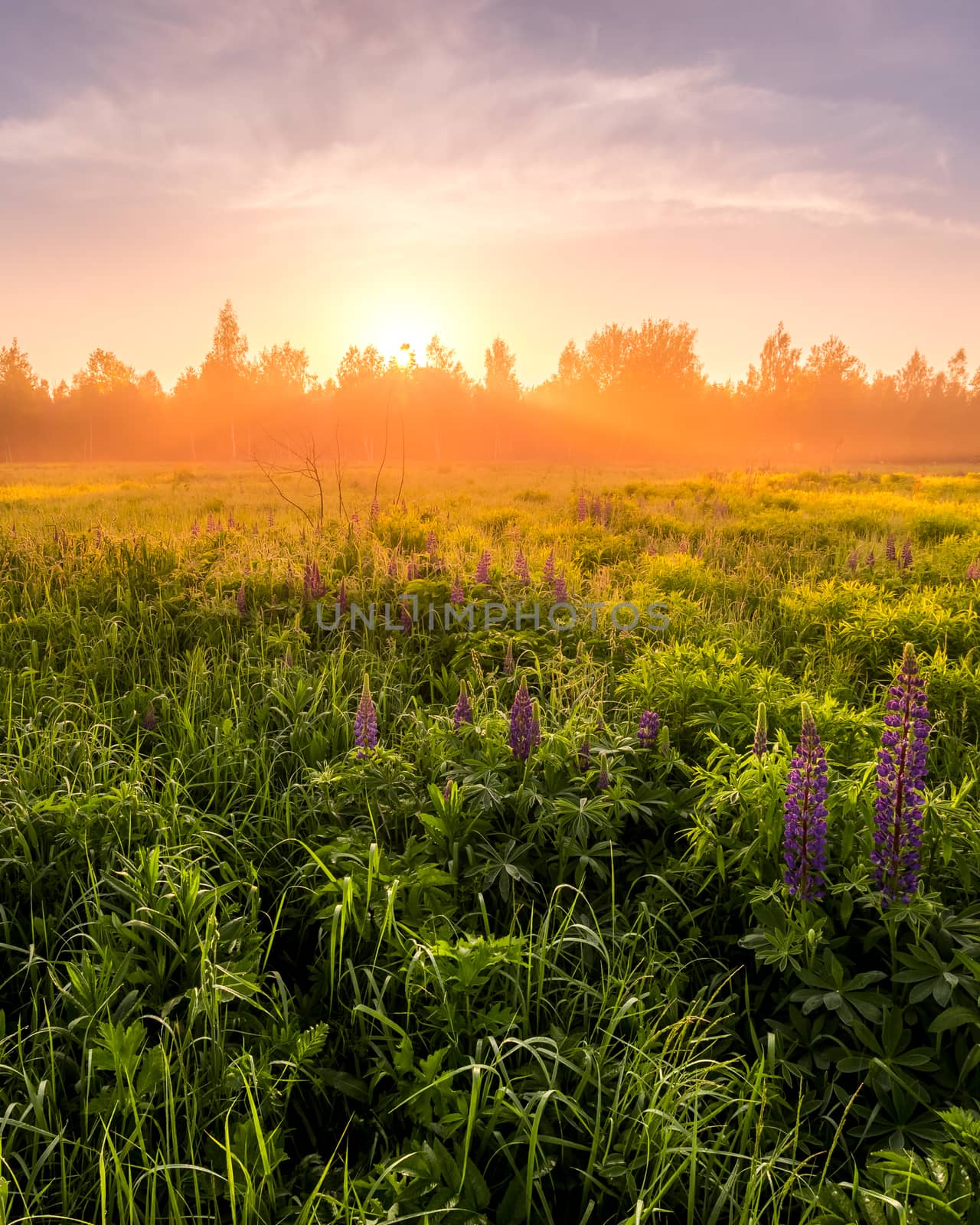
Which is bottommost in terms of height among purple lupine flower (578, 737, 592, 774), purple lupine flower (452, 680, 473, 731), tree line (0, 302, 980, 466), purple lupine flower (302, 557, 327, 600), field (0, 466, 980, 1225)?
field (0, 466, 980, 1225)

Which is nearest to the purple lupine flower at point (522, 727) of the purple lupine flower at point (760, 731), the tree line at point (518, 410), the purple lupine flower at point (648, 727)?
the purple lupine flower at point (648, 727)

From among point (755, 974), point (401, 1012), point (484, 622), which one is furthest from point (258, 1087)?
point (484, 622)

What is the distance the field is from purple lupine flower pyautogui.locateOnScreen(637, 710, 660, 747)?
0.4 inches

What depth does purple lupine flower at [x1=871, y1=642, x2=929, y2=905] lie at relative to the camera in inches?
78.4

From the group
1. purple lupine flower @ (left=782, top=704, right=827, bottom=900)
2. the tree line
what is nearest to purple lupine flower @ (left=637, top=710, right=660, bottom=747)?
purple lupine flower @ (left=782, top=704, right=827, bottom=900)

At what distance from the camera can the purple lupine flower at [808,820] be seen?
2.01 meters

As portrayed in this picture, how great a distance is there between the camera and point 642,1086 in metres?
1.61

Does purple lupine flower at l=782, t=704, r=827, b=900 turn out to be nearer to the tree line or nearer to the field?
the field

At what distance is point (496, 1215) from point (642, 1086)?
1.41ft

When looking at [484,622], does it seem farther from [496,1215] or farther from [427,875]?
[496,1215]

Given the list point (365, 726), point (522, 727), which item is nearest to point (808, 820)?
point (522, 727)

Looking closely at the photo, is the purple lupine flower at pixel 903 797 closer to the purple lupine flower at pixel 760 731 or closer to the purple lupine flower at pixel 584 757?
the purple lupine flower at pixel 760 731

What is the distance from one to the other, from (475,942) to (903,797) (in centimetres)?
137

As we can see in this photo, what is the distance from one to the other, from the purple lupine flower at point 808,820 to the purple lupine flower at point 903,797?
0.17 metres
